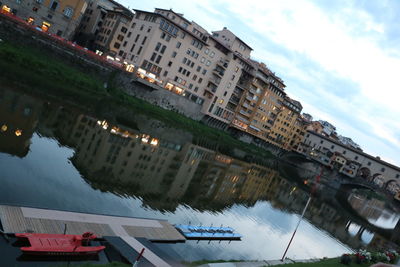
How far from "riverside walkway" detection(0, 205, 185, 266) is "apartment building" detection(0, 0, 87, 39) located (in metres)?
61.8

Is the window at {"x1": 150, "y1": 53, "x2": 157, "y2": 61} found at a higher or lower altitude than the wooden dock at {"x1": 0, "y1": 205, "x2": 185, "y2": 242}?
higher

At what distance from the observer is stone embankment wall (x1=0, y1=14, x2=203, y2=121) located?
63.0m

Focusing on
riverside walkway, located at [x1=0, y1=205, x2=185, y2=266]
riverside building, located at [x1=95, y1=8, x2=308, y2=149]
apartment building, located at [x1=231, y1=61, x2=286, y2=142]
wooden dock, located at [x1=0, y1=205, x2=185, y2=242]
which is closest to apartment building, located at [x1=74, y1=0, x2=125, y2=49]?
riverside building, located at [x1=95, y1=8, x2=308, y2=149]

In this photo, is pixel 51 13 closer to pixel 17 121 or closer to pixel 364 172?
pixel 17 121

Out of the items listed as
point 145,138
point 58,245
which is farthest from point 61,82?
point 58,245

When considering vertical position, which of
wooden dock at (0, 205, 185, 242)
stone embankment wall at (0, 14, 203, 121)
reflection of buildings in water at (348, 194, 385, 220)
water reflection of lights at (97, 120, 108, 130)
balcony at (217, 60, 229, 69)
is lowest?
wooden dock at (0, 205, 185, 242)

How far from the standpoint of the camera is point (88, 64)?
72.0 meters

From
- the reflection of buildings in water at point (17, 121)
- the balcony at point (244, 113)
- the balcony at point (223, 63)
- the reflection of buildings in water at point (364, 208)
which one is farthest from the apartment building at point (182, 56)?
the reflection of buildings in water at point (364, 208)

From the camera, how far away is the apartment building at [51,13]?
247 ft

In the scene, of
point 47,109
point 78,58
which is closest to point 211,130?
point 78,58

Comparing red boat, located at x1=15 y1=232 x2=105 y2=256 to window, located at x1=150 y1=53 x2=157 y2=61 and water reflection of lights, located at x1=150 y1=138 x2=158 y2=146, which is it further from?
window, located at x1=150 y1=53 x2=157 y2=61

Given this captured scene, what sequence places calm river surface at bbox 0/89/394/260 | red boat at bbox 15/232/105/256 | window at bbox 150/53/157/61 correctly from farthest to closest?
window at bbox 150/53/157/61 < calm river surface at bbox 0/89/394/260 < red boat at bbox 15/232/105/256

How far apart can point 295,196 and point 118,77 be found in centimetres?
4736

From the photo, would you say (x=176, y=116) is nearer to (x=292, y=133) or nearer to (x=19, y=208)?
(x=19, y=208)
